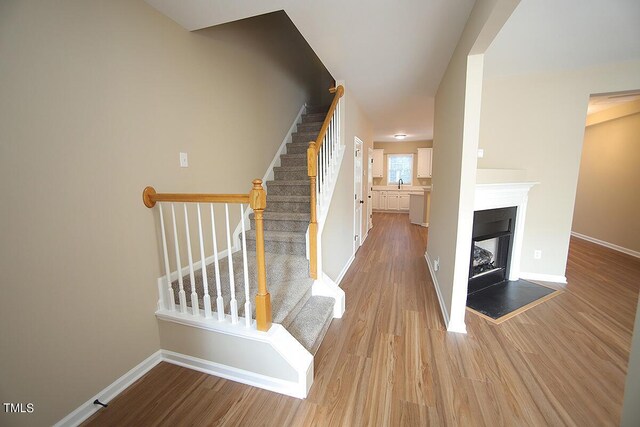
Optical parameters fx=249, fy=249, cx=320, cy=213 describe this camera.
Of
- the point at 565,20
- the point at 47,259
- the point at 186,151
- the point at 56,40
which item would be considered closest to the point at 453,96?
the point at 565,20

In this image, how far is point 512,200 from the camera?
290 cm

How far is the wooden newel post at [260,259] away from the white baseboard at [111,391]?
0.89m

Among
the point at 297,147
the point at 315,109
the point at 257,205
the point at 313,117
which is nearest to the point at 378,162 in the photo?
the point at 315,109

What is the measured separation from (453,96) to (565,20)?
90 cm

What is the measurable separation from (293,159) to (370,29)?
1.79 metres

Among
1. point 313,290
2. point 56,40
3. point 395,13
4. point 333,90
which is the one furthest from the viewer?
point 333,90

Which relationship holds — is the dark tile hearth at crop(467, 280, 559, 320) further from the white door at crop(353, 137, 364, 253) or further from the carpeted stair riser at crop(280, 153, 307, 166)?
the carpeted stair riser at crop(280, 153, 307, 166)

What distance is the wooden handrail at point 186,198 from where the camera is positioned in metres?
1.52

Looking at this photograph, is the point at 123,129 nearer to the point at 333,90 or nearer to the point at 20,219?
the point at 20,219

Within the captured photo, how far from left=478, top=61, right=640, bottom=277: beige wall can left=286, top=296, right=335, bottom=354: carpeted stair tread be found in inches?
106

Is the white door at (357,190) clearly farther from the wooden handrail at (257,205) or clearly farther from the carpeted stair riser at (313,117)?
the wooden handrail at (257,205)

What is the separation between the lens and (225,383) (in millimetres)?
1651

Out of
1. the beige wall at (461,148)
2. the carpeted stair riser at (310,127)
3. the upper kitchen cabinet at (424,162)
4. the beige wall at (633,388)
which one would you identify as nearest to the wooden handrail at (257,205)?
the beige wall at (633,388)

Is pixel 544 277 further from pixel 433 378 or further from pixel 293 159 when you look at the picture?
pixel 293 159
